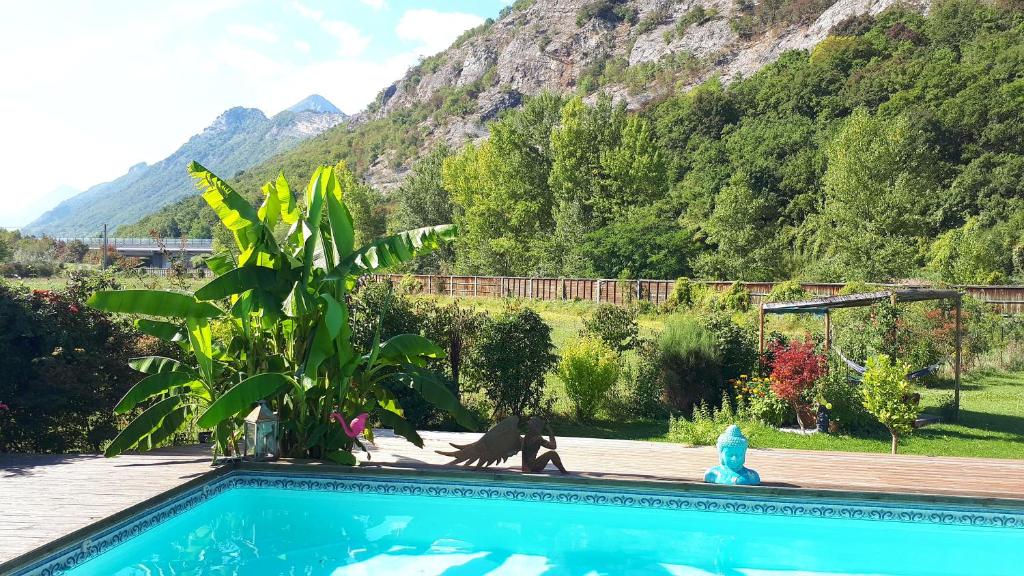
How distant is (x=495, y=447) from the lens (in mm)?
6492

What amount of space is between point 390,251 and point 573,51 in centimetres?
12401

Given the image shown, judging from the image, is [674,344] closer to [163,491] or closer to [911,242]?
[163,491]

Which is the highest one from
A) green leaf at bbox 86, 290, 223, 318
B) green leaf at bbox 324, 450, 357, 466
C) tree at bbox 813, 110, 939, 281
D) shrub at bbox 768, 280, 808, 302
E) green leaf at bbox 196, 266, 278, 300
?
tree at bbox 813, 110, 939, 281

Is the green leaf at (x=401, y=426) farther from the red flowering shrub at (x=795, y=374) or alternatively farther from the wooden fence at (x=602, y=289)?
the wooden fence at (x=602, y=289)

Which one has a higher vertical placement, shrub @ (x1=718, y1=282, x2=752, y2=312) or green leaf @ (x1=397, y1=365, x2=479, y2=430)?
shrub @ (x1=718, y1=282, x2=752, y2=312)

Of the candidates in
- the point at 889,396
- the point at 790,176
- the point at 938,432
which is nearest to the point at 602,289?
the point at 790,176

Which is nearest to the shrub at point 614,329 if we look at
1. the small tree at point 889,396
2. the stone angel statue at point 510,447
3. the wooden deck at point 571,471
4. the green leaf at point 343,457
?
the wooden deck at point 571,471

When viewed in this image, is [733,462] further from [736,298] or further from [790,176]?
[790,176]

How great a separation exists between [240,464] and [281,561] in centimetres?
136

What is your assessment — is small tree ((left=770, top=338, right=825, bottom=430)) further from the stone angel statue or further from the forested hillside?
the forested hillside

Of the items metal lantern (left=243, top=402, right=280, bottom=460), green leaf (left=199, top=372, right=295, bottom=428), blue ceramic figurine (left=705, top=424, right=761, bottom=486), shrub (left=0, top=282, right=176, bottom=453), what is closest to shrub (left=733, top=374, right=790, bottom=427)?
blue ceramic figurine (left=705, top=424, right=761, bottom=486)

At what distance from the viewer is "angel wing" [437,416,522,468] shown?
21.2ft

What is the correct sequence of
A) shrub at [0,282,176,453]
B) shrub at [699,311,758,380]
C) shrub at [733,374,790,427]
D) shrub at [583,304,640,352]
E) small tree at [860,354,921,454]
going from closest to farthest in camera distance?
shrub at [0,282,176,453] → small tree at [860,354,921,454] → shrub at [733,374,790,427] → shrub at [699,311,758,380] → shrub at [583,304,640,352]

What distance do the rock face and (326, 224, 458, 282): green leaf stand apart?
231ft
